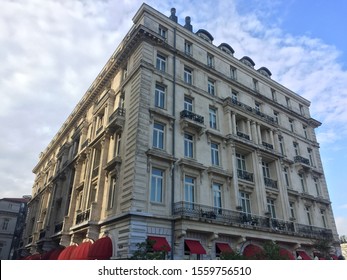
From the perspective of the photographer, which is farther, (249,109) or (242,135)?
(249,109)

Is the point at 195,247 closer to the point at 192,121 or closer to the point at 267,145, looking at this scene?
the point at 192,121

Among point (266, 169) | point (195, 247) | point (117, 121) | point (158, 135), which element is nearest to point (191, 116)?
point (158, 135)

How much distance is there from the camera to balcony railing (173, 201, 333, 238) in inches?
717

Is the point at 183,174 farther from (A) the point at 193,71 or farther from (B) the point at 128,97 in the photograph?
(A) the point at 193,71

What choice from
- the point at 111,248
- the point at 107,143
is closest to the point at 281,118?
the point at 107,143

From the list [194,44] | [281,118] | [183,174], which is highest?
[194,44]

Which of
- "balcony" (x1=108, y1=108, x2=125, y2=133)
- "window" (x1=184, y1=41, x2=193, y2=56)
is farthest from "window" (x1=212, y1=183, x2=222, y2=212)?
"window" (x1=184, y1=41, x2=193, y2=56)

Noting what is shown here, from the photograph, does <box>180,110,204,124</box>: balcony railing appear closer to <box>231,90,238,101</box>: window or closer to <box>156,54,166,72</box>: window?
<box>156,54,166,72</box>: window

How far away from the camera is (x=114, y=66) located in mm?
26328

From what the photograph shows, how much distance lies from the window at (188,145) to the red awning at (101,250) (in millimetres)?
8047

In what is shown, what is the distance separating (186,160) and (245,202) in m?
6.96

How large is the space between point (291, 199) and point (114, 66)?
20.6m

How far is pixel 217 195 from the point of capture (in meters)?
21.4

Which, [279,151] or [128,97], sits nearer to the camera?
[128,97]
